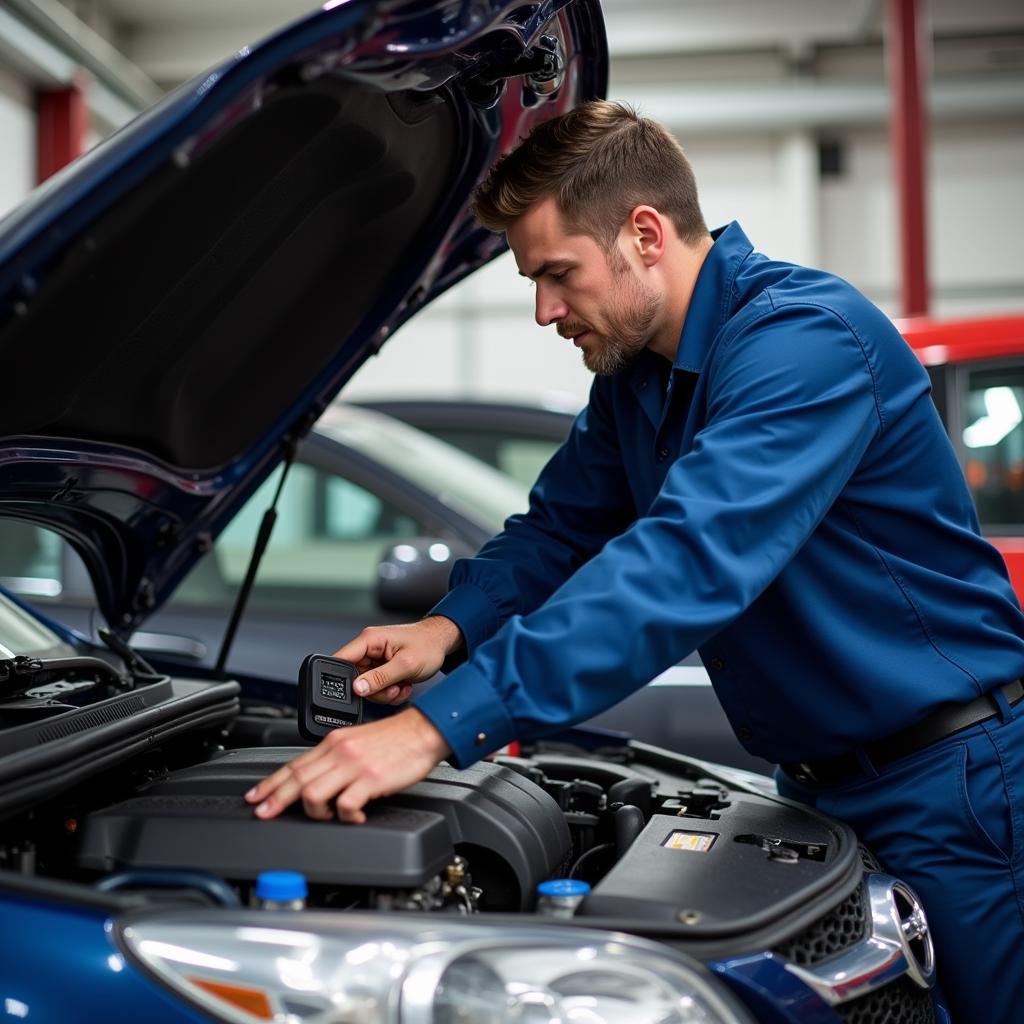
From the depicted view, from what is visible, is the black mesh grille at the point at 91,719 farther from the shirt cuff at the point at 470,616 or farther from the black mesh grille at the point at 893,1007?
the black mesh grille at the point at 893,1007

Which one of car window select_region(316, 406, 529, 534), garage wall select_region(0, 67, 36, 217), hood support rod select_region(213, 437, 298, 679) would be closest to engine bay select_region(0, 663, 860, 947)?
hood support rod select_region(213, 437, 298, 679)

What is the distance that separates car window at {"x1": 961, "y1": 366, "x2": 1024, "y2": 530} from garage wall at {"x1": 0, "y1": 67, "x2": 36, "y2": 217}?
7758 millimetres

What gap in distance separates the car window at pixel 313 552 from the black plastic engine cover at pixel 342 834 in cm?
188

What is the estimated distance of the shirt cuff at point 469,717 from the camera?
1421 mm

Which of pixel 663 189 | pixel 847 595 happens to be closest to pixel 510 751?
pixel 847 595

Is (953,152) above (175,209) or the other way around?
above

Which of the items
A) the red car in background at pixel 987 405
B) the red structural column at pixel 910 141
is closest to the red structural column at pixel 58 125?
the red structural column at pixel 910 141

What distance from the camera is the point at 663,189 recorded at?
1848 millimetres

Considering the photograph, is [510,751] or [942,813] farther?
[510,751]

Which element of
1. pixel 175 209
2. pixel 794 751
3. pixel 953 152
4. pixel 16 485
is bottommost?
pixel 794 751

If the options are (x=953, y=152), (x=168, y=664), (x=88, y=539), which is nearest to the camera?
(x=88, y=539)

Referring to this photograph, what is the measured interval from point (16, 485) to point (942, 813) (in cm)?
141

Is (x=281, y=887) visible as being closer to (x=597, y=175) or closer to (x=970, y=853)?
(x=970, y=853)

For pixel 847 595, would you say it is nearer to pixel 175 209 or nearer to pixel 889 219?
pixel 175 209
